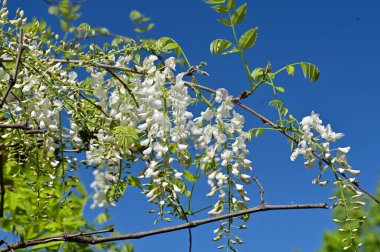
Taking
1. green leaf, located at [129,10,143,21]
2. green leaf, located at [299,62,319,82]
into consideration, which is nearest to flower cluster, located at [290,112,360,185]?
green leaf, located at [299,62,319,82]

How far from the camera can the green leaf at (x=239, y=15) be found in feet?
5.04

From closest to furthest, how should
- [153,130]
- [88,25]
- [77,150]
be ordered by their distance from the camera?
[153,130] → [77,150] → [88,25]

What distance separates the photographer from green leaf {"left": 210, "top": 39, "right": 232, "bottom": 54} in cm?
156

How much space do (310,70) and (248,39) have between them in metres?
0.20

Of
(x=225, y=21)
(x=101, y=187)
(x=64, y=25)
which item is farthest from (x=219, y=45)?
(x=64, y=25)

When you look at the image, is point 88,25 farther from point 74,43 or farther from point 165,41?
point 165,41

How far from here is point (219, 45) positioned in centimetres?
157

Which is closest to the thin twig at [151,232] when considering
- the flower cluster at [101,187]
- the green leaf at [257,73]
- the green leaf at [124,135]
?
the flower cluster at [101,187]

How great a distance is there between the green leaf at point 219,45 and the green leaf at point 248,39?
34 millimetres

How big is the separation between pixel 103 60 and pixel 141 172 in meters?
0.40

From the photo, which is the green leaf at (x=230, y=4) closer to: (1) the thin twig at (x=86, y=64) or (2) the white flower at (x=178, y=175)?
(1) the thin twig at (x=86, y=64)

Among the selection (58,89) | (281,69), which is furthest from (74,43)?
(281,69)

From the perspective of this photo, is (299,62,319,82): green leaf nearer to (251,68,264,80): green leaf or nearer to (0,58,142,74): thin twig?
(251,68,264,80): green leaf

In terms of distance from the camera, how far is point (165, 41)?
68.5 inches
